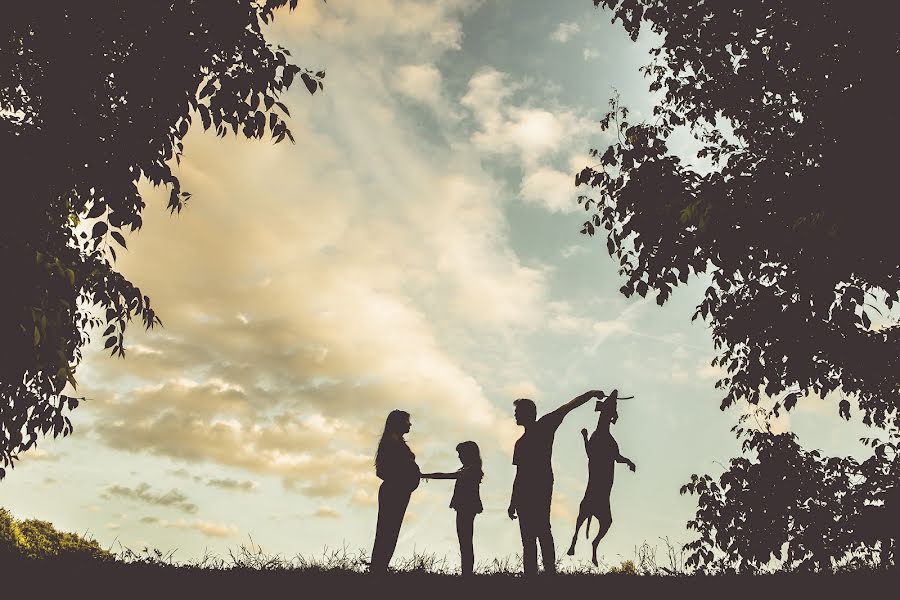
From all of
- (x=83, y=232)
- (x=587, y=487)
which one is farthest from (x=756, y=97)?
(x=83, y=232)

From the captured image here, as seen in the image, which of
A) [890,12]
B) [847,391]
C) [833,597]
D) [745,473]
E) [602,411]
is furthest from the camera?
[745,473]

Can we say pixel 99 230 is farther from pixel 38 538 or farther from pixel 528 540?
pixel 38 538

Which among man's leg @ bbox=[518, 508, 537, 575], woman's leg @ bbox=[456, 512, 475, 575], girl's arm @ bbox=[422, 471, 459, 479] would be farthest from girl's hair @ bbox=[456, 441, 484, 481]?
man's leg @ bbox=[518, 508, 537, 575]

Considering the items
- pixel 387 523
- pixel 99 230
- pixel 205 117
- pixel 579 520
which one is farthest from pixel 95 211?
pixel 579 520

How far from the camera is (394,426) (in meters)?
8.81

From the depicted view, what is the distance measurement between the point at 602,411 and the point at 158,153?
632cm

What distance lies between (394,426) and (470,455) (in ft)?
4.19

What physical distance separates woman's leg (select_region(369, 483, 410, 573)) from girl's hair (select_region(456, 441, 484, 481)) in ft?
3.59

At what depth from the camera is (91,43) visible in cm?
826

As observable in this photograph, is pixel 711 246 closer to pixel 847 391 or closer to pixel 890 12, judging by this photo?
pixel 890 12

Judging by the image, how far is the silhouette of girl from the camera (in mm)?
9141

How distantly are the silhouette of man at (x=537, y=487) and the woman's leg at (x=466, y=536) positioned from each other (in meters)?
1.13

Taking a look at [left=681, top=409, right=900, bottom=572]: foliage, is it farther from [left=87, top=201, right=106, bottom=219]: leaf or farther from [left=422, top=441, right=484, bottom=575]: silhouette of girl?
[left=87, top=201, right=106, bottom=219]: leaf

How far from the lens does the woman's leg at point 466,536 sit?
9.14 metres
